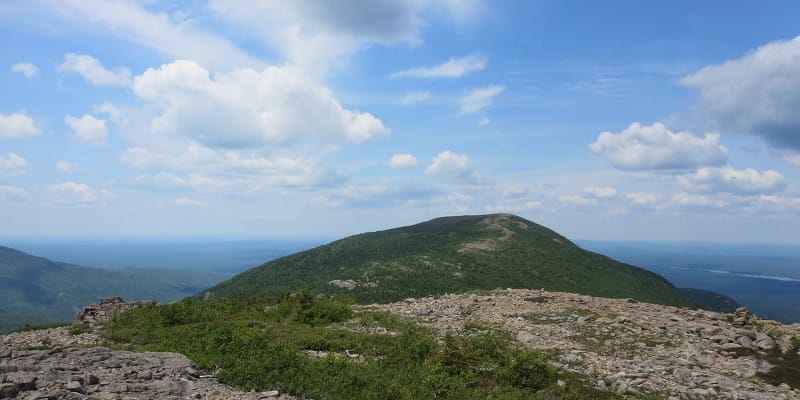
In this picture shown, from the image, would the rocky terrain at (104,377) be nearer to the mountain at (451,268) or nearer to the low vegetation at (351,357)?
the low vegetation at (351,357)

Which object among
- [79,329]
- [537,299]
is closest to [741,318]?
[537,299]

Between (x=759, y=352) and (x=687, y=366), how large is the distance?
199 inches

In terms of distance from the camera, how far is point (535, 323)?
83.0 feet

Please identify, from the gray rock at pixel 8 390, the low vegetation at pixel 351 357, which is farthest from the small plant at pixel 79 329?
the gray rock at pixel 8 390

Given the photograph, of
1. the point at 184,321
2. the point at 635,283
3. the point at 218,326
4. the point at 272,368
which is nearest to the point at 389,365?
the point at 272,368

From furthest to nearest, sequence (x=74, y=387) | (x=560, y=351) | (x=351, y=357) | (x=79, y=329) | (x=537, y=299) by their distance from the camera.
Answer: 1. (x=537, y=299)
2. (x=79, y=329)
3. (x=560, y=351)
4. (x=351, y=357)
5. (x=74, y=387)

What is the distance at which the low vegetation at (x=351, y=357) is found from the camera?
14250mm

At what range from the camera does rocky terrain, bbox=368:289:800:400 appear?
16.7 meters

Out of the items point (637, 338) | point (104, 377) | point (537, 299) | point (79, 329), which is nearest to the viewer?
point (104, 377)

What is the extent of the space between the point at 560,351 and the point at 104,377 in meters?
17.0

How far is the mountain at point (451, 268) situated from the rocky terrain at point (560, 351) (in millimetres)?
33642

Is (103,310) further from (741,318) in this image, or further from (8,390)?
(741,318)

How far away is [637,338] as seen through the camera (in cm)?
2203

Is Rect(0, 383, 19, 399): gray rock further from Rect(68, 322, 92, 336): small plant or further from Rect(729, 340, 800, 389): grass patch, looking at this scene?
Rect(729, 340, 800, 389): grass patch
